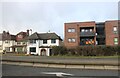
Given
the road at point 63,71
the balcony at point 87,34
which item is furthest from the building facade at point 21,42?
the road at point 63,71

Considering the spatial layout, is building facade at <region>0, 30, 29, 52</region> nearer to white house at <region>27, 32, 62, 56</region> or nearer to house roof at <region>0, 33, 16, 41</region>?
house roof at <region>0, 33, 16, 41</region>

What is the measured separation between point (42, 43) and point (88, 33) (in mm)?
19092

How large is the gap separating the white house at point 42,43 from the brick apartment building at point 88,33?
8806 millimetres

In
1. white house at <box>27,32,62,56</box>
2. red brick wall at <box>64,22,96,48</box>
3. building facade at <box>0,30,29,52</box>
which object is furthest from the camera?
building facade at <box>0,30,29,52</box>

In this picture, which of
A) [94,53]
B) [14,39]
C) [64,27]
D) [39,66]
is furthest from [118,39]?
[14,39]

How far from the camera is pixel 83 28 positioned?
55.1 meters

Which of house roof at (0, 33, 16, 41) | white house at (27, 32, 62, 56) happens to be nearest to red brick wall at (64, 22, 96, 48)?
white house at (27, 32, 62, 56)

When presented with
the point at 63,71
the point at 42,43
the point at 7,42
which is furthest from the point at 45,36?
the point at 63,71

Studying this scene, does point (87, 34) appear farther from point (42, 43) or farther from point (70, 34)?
point (42, 43)

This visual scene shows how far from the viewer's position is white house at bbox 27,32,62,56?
6175cm

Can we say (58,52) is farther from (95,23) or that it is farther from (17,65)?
(17,65)

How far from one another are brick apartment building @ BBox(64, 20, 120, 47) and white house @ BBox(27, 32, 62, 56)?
8806 mm

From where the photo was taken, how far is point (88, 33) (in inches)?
2085

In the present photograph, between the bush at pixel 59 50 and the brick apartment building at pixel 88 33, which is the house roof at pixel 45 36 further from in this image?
the bush at pixel 59 50
